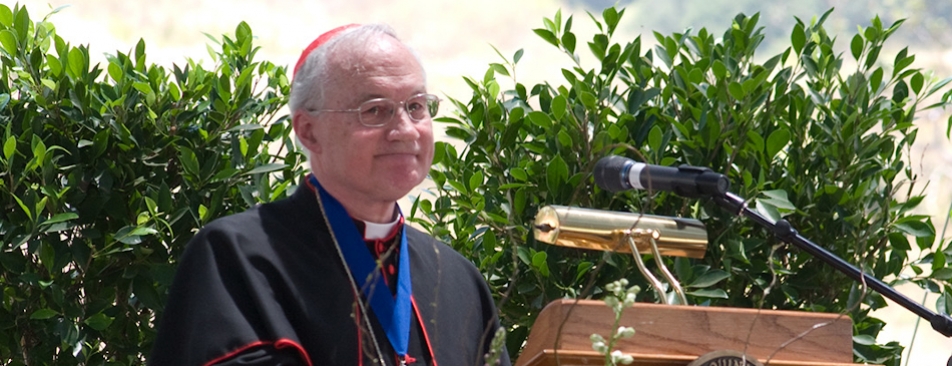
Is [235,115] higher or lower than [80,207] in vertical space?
higher

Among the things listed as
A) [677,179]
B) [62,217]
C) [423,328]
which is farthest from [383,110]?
[62,217]

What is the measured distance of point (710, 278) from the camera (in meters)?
3.77

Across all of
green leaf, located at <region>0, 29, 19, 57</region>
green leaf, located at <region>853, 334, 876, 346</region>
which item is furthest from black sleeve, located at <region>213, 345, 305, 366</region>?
green leaf, located at <region>853, 334, 876, 346</region>

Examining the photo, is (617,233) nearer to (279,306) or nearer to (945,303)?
(279,306)

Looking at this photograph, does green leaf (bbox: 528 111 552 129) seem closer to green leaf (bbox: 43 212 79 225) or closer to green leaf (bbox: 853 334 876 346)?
green leaf (bbox: 853 334 876 346)

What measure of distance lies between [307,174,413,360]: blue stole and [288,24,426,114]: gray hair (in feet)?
0.76

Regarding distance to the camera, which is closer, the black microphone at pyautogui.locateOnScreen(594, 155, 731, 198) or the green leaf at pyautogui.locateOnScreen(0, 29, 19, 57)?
the black microphone at pyautogui.locateOnScreen(594, 155, 731, 198)

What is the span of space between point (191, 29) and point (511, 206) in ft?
36.8

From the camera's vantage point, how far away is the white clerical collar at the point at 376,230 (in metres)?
3.04

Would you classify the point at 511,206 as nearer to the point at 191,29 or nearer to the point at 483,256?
the point at 483,256

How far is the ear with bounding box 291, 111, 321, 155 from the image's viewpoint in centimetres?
302

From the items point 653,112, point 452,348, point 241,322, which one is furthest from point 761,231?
point 241,322

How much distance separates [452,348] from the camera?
3000 millimetres

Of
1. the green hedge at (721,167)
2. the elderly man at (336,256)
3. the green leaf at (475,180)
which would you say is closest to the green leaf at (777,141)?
the green hedge at (721,167)
